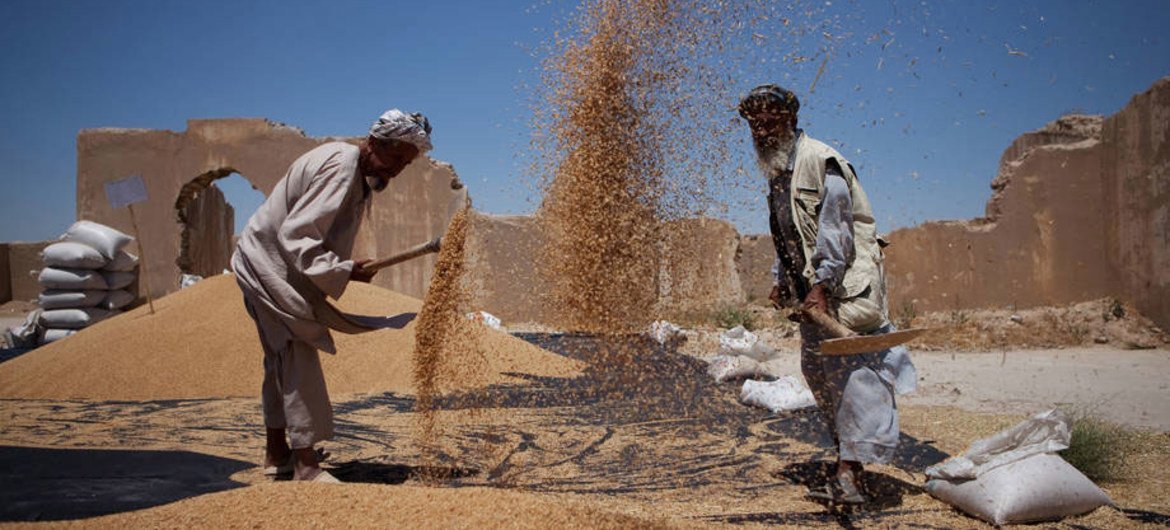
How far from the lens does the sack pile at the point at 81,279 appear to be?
7465mm

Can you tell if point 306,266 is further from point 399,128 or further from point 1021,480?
point 1021,480

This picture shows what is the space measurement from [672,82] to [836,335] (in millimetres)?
1469

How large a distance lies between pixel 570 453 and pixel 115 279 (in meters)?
6.79

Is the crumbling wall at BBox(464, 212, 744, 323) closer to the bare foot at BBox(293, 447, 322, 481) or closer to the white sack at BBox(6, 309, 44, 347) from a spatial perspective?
the white sack at BBox(6, 309, 44, 347)

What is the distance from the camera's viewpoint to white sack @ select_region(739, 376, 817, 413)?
3977 millimetres

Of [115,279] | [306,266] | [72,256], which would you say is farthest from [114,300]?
[306,266]

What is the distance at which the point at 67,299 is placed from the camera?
24.6ft

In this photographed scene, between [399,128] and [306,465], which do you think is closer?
[306,465]

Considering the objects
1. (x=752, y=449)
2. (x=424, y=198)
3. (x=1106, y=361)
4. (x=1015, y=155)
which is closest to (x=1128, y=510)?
(x=752, y=449)

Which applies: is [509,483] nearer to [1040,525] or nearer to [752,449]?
[752,449]

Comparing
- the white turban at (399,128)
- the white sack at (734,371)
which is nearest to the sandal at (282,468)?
the white turban at (399,128)

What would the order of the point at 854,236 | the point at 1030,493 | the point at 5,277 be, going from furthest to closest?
1. the point at 5,277
2. the point at 854,236
3. the point at 1030,493

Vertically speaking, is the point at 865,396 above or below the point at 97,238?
below

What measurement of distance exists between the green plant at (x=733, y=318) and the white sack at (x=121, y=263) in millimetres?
6681
